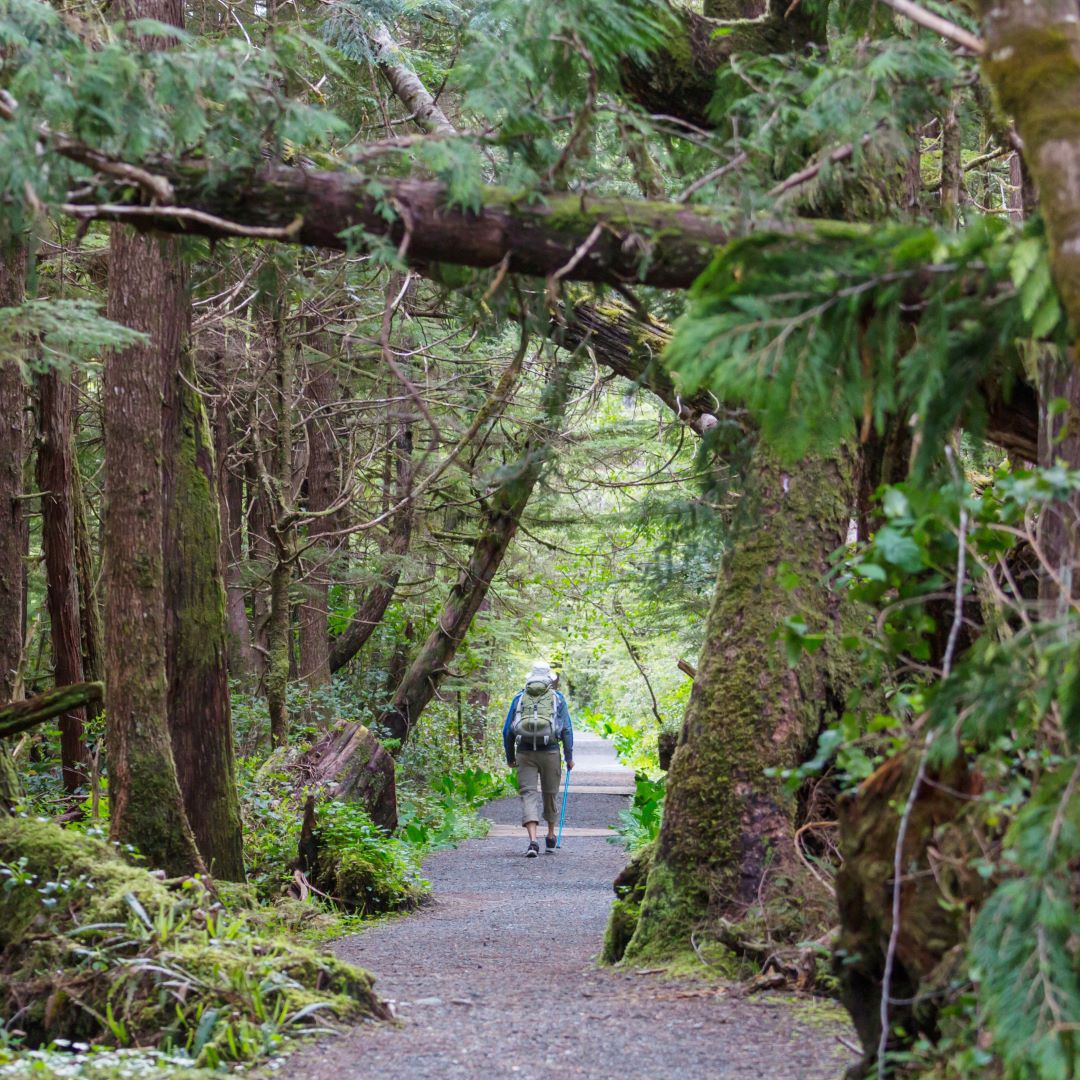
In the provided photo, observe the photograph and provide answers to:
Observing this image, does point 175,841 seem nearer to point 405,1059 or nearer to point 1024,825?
point 405,1059

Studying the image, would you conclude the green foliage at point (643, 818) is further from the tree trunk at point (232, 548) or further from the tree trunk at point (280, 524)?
the tree trunk at point (232, 548)

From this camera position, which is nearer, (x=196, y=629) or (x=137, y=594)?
(x=137, y=594)

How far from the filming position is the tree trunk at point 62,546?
12867 mm

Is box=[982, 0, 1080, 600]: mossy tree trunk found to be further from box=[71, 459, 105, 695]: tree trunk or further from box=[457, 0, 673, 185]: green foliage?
box=[71, 459, 105, 695]: tree trunk

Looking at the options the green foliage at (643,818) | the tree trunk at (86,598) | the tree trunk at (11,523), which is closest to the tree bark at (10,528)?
the tree trunk at (11,523)

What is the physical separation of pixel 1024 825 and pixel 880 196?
533cm

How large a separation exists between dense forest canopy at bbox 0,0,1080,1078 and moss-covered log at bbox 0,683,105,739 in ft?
0.10

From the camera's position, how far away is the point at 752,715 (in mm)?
7438

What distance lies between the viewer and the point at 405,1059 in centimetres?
536

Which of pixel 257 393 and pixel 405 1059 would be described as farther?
pixel 257 393

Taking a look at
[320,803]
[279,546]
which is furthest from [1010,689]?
[279,546]

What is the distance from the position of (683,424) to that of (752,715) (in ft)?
8.70

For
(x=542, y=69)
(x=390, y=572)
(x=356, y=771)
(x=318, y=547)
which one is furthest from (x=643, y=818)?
(x=542, y=69)

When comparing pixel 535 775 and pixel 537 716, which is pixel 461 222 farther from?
pixel 535 775
